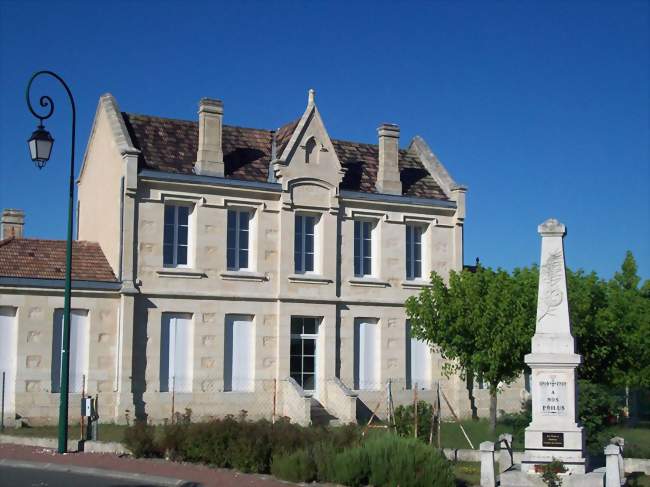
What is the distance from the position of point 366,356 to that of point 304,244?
4390mm

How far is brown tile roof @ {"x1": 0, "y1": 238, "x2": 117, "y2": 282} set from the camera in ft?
91.7

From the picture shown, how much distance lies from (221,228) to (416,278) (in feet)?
25.6

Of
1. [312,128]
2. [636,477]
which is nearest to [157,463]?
[636,477]

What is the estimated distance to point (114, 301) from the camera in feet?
94.8

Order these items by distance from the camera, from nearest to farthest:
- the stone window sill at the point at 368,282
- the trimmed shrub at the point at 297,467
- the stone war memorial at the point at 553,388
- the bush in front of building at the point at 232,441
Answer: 1. the trimmed shrub at the point at 297,467
2. the stone war memorial at the point at 553,388
3. the bush in front of building at the point at 232,441
4. the stone window sill at the point at 368,282

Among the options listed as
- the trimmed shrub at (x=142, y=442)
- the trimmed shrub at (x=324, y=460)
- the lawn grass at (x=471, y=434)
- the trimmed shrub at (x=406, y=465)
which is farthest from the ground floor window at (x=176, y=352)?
the trimmed shrub at (x=406, y=465)

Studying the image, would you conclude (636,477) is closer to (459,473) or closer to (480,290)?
(459,473)

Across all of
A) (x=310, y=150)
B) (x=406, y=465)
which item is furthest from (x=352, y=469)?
(x=310, y=150)

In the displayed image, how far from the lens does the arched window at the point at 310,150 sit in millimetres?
32438

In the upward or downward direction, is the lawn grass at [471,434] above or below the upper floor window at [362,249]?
below

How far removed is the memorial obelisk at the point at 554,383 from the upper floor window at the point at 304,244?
570 inches

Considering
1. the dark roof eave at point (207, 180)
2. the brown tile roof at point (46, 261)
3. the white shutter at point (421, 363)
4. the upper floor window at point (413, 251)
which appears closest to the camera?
the brown tile roof at point (46, 261)

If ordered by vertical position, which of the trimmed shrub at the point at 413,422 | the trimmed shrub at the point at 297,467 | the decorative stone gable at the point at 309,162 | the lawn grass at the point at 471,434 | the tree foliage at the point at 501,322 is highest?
the decorative stone gable at the point at 309,162

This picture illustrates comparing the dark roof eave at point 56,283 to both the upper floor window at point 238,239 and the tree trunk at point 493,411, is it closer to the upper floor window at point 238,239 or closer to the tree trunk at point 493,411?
the upper floor window at point 238,239
